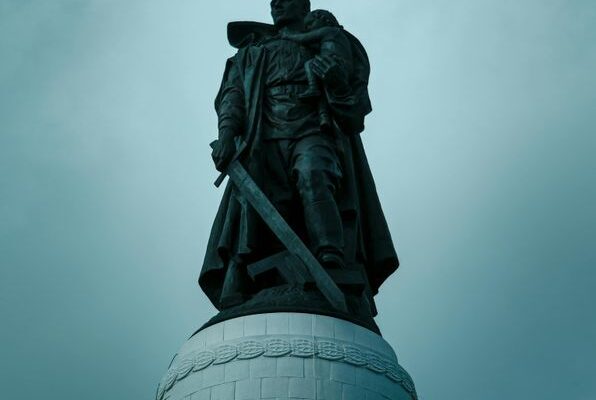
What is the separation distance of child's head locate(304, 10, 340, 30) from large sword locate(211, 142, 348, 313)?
2.75m

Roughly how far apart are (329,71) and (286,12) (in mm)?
1951

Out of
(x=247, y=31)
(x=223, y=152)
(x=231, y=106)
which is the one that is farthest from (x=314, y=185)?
(x=247, y=31)

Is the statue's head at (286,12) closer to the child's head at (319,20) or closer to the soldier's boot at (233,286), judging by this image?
the child's head at (319,20)

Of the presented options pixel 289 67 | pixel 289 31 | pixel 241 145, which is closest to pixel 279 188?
pixel 241 145

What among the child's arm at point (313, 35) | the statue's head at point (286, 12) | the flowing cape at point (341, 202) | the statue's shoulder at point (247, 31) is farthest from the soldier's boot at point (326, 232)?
the statue's shoulder at point (247, 31)

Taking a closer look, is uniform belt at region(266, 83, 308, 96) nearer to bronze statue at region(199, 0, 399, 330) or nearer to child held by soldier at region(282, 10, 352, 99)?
bronze statue at region(199, 0, 399, 330)

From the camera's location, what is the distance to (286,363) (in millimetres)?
11891

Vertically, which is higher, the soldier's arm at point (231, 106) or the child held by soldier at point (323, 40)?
the child held by soldier at point (323, 40)

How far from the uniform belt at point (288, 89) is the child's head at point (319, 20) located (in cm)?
136

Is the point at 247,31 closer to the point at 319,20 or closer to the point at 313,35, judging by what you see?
the point at 319,20

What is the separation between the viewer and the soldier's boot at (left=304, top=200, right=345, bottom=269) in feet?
44.5

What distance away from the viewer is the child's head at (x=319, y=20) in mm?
16156

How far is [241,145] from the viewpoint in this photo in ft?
48.3

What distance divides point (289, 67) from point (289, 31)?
1.09 meters
